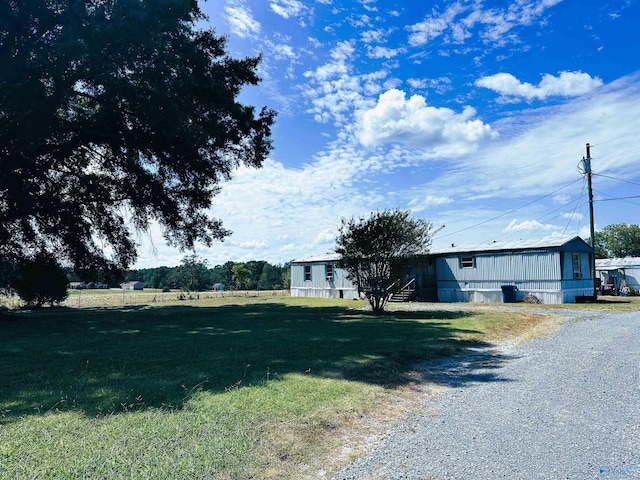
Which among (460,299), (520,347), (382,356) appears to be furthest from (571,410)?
(460,299)

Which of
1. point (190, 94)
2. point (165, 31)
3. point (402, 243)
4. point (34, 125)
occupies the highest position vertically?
point (165, 31)

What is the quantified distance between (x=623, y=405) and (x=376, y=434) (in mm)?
3220

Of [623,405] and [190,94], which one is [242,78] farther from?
[623,405]

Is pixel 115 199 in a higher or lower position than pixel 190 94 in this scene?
lower

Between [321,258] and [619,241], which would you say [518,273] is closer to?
[321,258]

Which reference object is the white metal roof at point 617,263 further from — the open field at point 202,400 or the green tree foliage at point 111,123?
the green tree foliage at point 111,123

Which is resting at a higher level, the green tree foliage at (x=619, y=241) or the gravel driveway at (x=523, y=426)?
the green tree foliage at (x=619, y=241)

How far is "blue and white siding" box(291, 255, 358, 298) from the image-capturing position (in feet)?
102

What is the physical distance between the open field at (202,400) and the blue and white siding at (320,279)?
20.2m

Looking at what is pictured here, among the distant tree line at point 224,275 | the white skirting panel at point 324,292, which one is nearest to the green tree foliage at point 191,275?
the distant tree line at point 224,275

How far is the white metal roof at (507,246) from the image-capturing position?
71.8 ft

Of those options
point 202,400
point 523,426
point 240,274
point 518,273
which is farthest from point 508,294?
point 240,274

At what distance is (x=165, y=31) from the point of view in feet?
43.3

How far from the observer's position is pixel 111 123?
14.6m
